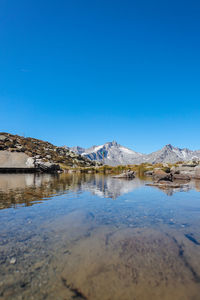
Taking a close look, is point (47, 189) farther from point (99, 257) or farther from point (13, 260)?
point (99, 257)

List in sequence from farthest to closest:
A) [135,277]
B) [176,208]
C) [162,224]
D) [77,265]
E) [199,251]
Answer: [176,208] < [162,224] < [199,251] < [77,265] < [135,277]

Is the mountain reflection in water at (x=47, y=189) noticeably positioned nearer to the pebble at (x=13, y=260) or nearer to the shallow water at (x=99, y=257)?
the shallow water at (x=99, y=257)

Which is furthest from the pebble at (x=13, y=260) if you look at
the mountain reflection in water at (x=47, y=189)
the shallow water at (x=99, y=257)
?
the mountain reflection in water at (x=47, y=189)

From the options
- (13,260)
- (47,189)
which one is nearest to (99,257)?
(13,260)

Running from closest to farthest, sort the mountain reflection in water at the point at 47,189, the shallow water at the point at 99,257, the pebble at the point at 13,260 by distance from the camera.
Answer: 1. the shallow water at the point at 99,257
2. the pebble at the point at 13,260
3. the mountain reflection in water at the point at 47,189

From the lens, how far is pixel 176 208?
11891 millimetres

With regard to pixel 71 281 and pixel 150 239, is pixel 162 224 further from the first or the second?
pixel 71 281

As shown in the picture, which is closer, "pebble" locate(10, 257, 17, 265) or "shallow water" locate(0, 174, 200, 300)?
"shallow water" locate(0, 174, 200, 300)

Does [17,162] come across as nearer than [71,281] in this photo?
No

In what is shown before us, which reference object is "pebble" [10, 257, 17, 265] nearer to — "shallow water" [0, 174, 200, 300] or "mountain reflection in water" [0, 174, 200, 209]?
"shallow water" [0, 174, 200, 300]

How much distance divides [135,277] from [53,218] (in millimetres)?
6072

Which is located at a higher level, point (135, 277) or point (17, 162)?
point (17, 162)

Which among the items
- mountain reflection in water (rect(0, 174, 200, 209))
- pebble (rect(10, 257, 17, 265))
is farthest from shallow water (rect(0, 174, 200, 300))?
mountain reflection in water (rect(0, 174, 200, 209))

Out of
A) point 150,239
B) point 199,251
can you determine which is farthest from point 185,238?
point 150,239
